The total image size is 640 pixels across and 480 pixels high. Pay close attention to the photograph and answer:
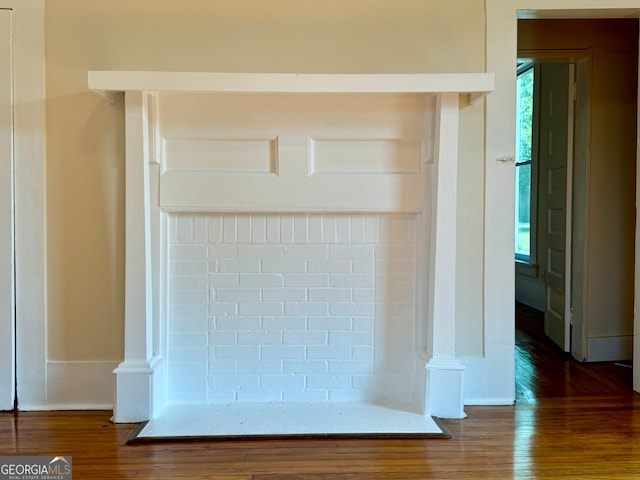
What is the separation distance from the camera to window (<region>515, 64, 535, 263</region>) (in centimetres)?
478

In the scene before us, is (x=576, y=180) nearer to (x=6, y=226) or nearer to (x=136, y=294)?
(x=136, y=294)

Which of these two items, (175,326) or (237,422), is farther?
(175,326)

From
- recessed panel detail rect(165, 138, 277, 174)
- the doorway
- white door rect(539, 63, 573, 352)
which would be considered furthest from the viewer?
white door rect(539, 63, 573, 352)

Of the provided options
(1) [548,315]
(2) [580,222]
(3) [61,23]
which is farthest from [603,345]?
(3) [61,23]

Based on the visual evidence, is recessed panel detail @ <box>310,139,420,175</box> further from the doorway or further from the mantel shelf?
the doorway

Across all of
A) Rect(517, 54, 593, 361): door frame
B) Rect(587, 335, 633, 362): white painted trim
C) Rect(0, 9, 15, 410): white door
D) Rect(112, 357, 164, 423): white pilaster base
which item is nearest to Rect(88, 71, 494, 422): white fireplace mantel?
Rect(112, 357, 164, 423): white pilaster base

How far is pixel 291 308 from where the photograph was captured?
7.98 ft

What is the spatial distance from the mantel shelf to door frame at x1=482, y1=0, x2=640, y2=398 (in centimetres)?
33

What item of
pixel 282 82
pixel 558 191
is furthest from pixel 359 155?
pixel 558 191

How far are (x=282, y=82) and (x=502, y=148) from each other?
48.0 inches

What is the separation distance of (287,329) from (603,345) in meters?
2.29

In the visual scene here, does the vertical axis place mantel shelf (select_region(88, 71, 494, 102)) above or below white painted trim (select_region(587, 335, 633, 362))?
above

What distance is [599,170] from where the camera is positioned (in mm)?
3094

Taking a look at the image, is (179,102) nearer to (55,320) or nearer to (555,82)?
(55,320)
